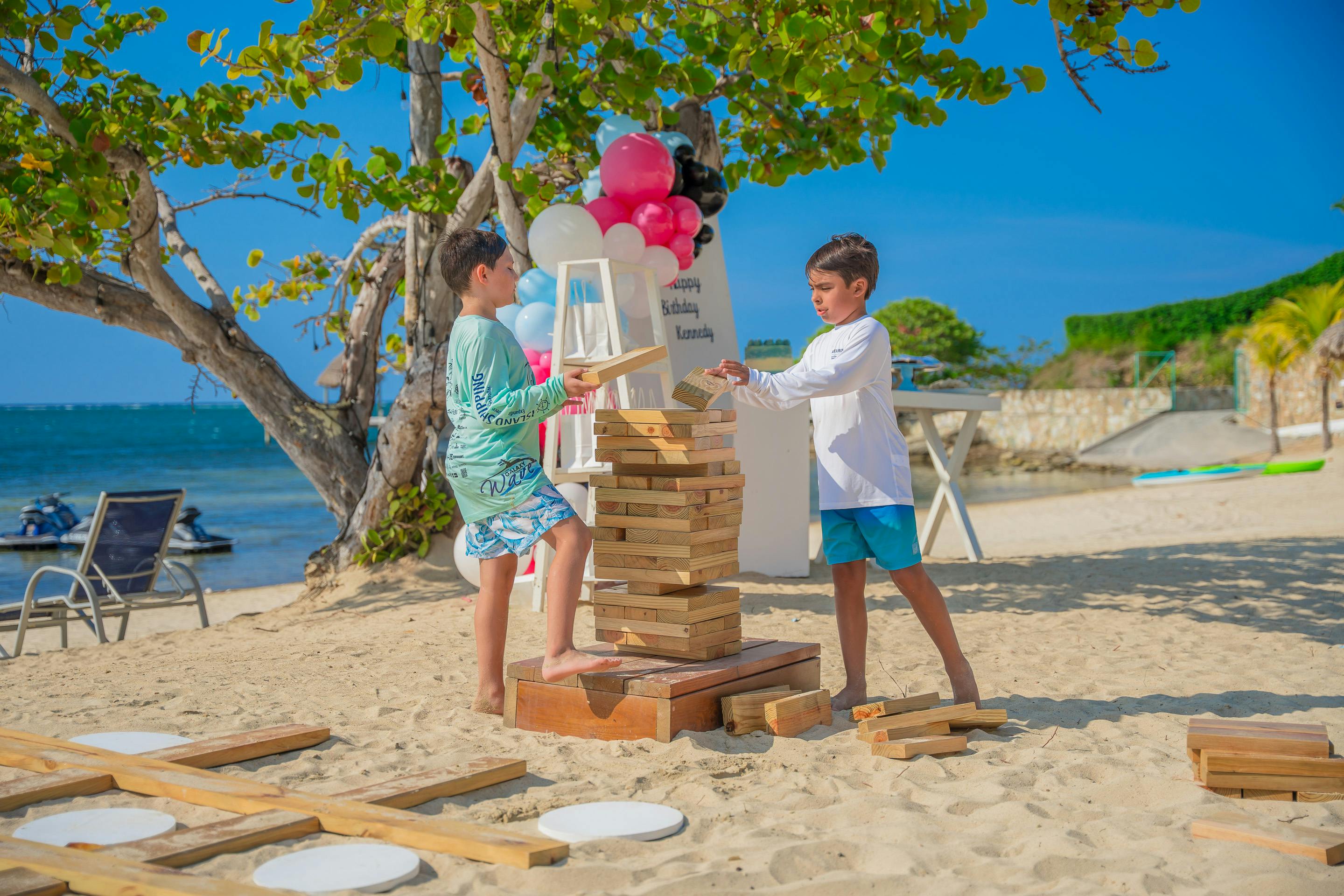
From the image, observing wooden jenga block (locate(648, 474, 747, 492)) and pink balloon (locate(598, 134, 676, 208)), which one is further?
pink balloon (locate(598, 134, 676, 208))

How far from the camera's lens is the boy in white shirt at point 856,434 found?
340 centimetres

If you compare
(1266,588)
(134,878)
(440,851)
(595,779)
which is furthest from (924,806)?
(1266,588)

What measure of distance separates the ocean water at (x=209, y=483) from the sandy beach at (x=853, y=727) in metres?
2.41

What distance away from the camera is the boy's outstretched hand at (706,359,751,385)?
3.37m

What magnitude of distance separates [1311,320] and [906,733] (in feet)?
73.9

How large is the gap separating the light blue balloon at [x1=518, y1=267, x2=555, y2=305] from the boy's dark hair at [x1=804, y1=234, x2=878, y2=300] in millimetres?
2601

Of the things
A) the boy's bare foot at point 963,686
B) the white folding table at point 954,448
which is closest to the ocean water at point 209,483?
the white folding table at point 954,448

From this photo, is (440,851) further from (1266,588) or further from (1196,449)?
(1196,449)

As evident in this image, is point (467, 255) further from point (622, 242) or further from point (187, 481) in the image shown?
point (187, 481)

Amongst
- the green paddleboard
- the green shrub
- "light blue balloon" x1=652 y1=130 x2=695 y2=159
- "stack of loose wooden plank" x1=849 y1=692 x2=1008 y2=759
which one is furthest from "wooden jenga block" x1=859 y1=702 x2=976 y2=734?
the green shrub

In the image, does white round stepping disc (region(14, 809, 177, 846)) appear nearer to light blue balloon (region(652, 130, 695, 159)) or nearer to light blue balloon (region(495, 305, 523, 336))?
light blue balloon (region(495, 305, 523, 336))

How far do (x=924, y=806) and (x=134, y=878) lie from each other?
1882mm

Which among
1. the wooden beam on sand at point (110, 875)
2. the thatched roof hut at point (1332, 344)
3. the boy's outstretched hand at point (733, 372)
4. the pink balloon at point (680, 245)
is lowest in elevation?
the wooden beam on sand at point (110, 875)

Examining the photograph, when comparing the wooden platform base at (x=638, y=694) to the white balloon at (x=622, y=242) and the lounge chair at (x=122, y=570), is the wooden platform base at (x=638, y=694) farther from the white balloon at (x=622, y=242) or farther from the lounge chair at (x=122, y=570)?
the lounge chair at (x=122, y=570)
